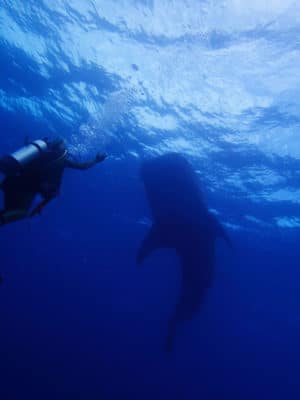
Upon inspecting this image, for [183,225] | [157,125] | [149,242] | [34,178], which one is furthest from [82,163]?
[157,125]

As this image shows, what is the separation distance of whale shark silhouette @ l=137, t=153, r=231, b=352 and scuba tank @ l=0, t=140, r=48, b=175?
21.5ft

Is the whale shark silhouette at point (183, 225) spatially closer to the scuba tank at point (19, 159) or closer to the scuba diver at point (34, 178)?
the scuba diver at point (34, 178)

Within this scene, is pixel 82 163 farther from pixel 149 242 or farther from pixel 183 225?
pixel 149 242

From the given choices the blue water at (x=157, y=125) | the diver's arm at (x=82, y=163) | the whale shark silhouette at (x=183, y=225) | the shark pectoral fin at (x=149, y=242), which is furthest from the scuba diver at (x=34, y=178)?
the shark pectoral fin at (x=149, y=242)

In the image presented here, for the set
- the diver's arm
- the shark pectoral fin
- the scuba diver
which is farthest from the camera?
the shark pectoral fin

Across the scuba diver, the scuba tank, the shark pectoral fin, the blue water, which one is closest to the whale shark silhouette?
the shark pectoral fin

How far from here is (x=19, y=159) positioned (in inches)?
191

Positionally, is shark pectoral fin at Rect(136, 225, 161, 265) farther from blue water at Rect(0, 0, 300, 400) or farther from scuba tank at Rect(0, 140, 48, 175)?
scuba tank at Rect(0, 140, 48, 175)

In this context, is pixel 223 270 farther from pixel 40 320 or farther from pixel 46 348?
pixel 40 320

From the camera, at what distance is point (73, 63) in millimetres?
15023

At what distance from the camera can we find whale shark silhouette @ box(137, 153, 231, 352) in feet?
37.8

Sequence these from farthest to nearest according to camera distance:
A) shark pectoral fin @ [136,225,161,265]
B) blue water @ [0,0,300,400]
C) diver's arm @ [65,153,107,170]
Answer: shark pectoral fin @ [136,225,161,265] → blue water @ [0,0,300,400] → diver's arm @ [65,153,107,170]

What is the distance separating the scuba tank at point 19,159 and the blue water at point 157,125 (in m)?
1.28

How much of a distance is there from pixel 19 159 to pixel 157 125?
496 inches
